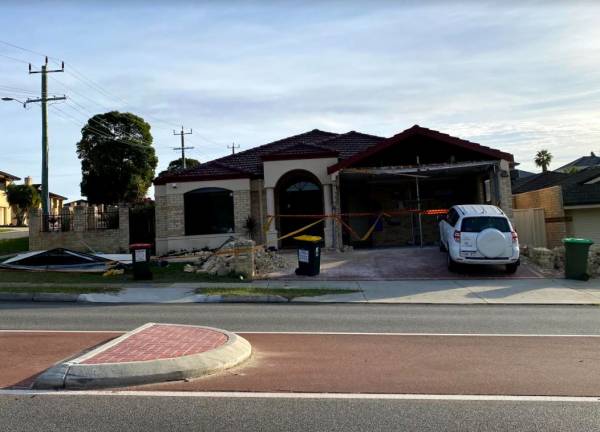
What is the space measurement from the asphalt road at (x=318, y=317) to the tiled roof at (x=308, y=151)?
10.2 meters

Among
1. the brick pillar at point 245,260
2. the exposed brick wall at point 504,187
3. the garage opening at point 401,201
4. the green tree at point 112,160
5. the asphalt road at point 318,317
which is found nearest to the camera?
the asphalt road at point 318,317

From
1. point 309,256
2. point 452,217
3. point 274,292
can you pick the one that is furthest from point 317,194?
point 274,292

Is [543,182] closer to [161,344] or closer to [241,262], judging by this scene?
[241,262]

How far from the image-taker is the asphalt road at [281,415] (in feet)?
14.9

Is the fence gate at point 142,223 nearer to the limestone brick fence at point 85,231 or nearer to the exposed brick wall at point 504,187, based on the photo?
the limestone brick fence at point 85,231

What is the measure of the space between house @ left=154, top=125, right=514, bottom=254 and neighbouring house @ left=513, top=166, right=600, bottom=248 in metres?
2.17

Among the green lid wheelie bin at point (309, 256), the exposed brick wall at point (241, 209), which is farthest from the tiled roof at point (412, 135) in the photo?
the green lid wheelie bin at point (309, 256)

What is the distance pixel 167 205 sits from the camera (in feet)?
80.3

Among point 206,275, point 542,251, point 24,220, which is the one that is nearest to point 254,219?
point 206,275

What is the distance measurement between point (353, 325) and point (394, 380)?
3.66m

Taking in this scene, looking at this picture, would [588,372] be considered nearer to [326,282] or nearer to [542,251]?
[326,282]

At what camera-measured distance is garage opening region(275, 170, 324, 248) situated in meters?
24.4

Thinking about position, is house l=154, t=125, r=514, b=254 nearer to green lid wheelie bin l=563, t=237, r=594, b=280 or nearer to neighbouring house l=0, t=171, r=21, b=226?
green lid wheelie bin l=563, t=237, r=594, b=280

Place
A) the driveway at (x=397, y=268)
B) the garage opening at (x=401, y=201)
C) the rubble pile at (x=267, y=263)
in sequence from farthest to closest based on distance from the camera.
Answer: the garage opening at (x=401, y=201)
the rubble pile at (x=267, y=263)
the driveway at (x=397, y=268)
